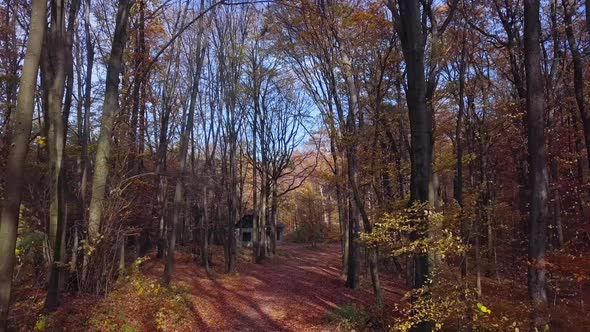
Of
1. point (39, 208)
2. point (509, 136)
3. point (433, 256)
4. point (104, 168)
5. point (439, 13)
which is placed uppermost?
point (439, 13)

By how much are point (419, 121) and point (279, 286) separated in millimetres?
10804

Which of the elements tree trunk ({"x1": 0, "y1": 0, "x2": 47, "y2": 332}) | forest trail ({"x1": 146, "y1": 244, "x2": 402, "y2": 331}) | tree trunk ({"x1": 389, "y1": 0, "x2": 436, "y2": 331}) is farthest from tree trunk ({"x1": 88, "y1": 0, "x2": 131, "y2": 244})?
tree trunk ({"x1": 389, "y1": 0, "x2": 436, "y2": 331})

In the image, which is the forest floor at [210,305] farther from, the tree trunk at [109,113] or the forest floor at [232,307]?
the tree trunk at [109,113]

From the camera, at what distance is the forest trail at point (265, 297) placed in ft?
34.6

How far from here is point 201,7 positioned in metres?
15.0

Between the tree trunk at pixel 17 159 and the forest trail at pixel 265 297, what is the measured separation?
18.7 feet

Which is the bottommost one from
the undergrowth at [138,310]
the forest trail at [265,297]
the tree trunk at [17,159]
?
the forest trail at [265,297]

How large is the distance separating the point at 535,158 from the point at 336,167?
9.35 meters

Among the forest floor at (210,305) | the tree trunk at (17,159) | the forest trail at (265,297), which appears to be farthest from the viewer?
the forest trail at (265,297)

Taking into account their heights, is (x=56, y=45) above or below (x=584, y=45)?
below

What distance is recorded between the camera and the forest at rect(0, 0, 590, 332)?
23.2 feet

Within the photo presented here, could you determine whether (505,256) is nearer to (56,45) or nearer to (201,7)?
(201,7)

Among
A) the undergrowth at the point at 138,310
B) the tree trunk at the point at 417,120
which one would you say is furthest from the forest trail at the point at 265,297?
the tree trunk at the point at 417,120

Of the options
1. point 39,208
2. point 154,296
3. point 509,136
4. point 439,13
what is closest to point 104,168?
point 39,208
